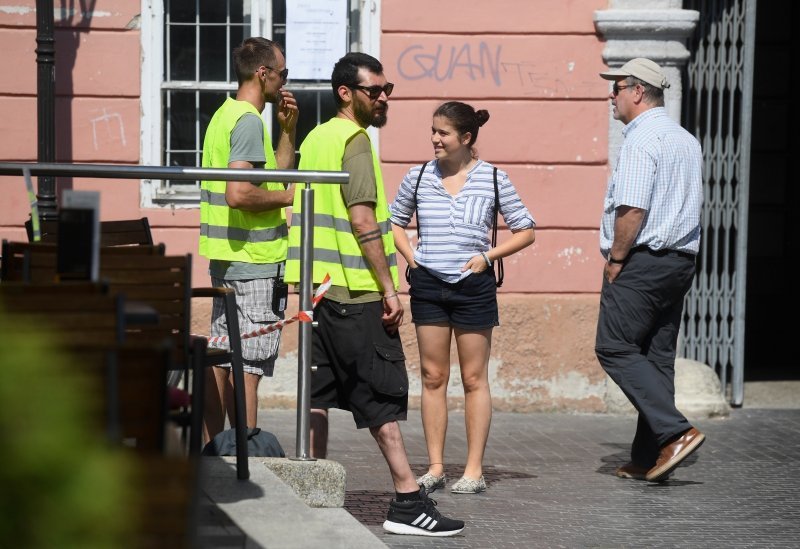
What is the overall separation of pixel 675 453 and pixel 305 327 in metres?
2.41

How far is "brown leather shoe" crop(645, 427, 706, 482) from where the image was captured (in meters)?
7.02

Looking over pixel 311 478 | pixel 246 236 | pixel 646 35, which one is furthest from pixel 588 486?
pixel 646 35

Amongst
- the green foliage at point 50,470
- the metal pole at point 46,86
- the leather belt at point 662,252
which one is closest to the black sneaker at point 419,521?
the leather belt at point 662,252

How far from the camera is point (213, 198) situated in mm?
6605

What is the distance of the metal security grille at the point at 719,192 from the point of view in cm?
979

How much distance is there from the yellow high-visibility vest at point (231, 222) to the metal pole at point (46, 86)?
1965 mm

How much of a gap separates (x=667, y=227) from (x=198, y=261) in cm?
341

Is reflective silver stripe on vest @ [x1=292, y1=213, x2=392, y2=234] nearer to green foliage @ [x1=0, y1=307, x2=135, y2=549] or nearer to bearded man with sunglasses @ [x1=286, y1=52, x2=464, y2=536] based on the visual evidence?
bearded man with sunglasses @ [x1=286, y1=52, x2=464, y2=536]

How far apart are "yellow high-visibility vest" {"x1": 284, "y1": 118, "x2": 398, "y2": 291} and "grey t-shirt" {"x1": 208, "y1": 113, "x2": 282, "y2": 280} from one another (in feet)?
1.81

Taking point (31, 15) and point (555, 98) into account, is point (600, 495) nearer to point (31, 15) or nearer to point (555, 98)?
point (555, 98)

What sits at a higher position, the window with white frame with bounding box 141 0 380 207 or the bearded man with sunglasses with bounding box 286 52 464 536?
the window with white frame with bounding box 141 0 380 207

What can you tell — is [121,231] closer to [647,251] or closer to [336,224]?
[336,224]

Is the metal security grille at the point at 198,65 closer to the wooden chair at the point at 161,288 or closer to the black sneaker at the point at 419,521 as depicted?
the black sneaker at the point at 419,521

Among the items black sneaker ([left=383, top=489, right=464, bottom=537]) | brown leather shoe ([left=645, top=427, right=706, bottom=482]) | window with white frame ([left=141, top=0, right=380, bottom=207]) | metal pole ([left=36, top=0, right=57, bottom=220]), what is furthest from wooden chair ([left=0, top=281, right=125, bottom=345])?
window with white frame ([left=141, top=0, right=380, bottom=207])
